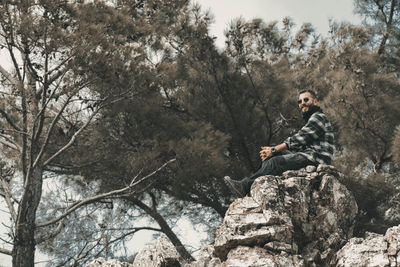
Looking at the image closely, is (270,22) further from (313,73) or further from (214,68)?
(214,68)

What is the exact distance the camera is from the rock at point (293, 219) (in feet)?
14.6

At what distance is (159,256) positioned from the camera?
493 cm

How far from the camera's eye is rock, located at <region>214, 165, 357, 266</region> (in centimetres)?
445

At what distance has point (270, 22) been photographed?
10.8 metres

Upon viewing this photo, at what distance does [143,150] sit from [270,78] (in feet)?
8.96

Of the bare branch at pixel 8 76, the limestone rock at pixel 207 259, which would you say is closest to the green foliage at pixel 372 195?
the limestone rock at pixel 207 259

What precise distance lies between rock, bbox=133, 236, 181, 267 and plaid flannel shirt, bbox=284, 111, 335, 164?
1557 millimetres

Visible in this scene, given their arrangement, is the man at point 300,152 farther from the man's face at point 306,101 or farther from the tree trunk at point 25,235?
the tree trunk at point 25,235

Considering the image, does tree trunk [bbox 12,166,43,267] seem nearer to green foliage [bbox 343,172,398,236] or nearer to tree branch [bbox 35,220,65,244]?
tree branch [bbox 35,220,65,244]

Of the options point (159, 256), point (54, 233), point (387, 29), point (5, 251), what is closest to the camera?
point (159, 256)

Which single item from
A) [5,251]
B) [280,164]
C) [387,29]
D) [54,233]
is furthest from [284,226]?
[387,29]

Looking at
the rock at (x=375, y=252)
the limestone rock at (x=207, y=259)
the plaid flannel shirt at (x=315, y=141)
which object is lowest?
the rock at (x=375, y=252)

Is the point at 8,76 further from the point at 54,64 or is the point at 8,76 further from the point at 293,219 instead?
the point at 293,219

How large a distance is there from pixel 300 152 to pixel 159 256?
1.71 m
